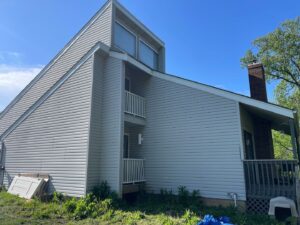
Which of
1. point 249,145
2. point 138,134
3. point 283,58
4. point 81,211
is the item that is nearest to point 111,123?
point 138,134

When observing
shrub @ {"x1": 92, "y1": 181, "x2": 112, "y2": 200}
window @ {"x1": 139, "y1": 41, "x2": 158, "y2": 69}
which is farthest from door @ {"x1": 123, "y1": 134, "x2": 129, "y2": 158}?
window @ {"x1": 139, "y1": 41, "x2": 158, "y2": 69}

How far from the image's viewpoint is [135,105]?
10.2m

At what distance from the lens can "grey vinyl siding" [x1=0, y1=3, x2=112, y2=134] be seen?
1170 centimetres

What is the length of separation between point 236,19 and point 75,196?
14.9 metres

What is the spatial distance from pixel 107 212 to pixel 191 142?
4.23m

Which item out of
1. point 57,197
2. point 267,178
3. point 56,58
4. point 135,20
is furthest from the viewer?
point 56,58

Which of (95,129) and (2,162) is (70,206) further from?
(2,162)

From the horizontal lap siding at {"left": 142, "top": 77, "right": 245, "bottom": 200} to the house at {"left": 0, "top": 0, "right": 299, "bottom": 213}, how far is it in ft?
0.12

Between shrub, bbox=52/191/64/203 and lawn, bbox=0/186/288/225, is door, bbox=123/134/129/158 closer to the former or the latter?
lawn, bbox=0/186/288/225

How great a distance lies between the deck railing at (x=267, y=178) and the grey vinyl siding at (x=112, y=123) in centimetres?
466

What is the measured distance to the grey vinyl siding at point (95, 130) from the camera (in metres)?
8.64

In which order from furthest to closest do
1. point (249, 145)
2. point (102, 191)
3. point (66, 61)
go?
point (66, 61) < point (249, 145) < point (102, 191)

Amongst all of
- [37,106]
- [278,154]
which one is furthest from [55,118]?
[278,154]

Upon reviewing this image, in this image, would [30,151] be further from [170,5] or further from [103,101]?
[170,5]
